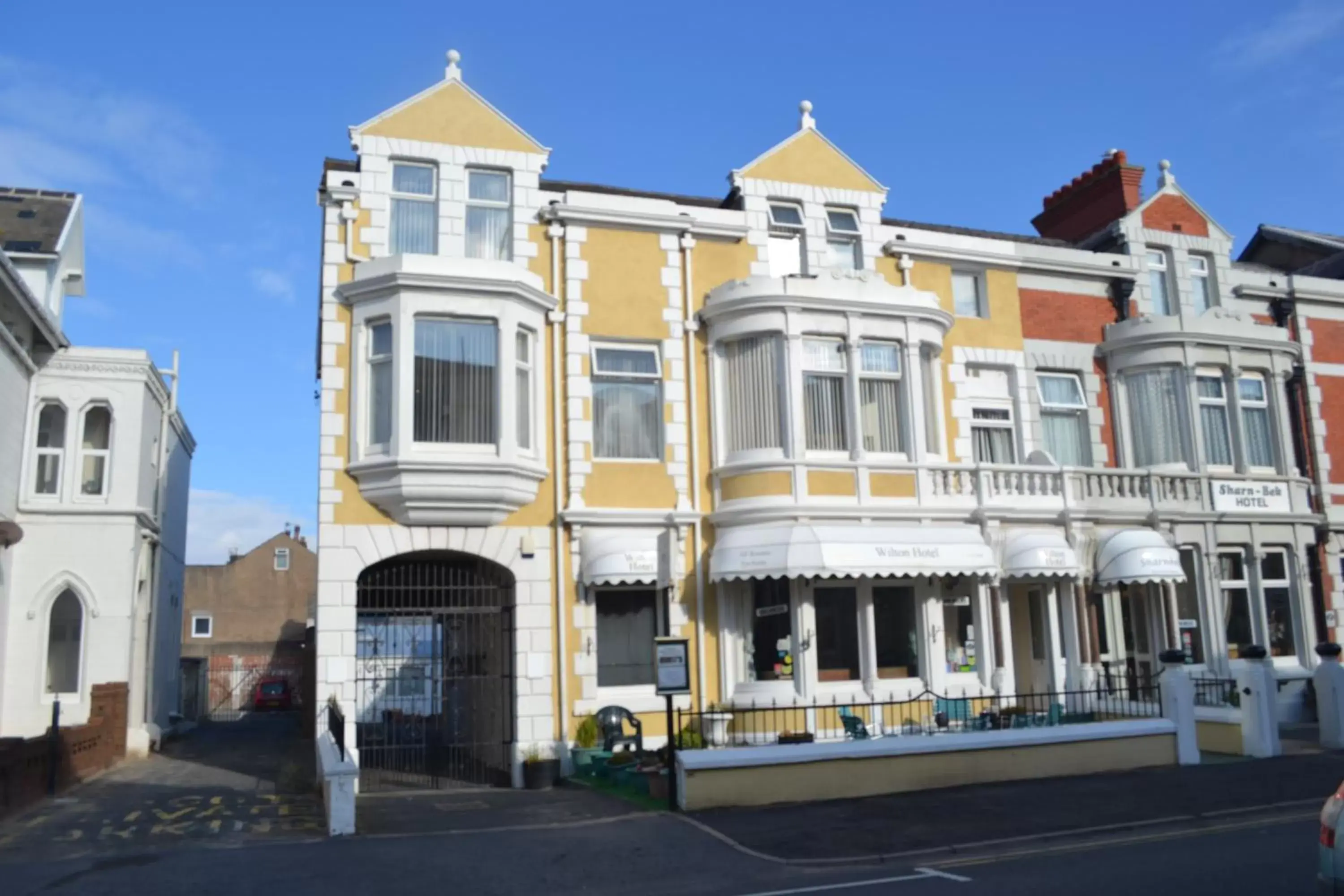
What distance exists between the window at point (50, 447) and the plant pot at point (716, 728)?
1444 centimetres

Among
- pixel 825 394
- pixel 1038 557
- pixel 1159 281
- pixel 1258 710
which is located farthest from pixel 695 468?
pixel 1159 281

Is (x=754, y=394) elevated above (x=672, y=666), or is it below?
above

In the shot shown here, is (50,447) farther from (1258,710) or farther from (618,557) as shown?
(1258,710)

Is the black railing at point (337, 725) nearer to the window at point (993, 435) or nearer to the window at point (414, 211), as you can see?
the window at point (414, 211)

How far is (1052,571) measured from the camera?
62.7ft

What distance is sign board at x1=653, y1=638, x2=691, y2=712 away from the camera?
1384 centimetres

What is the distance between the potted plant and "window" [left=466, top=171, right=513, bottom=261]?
8.24 metres

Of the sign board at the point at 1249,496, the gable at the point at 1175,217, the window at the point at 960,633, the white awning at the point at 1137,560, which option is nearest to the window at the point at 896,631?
the window at the point at 960,633

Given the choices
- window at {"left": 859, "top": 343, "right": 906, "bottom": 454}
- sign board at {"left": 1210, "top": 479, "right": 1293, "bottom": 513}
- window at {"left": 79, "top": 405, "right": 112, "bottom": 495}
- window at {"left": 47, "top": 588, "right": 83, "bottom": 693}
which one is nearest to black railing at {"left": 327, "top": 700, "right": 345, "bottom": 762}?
window at {"left": 47, "top": 588, "right": 83, "bottom": 693}

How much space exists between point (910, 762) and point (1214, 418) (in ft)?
40.1

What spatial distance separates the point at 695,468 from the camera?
19.1 m

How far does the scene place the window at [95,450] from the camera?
917 inches

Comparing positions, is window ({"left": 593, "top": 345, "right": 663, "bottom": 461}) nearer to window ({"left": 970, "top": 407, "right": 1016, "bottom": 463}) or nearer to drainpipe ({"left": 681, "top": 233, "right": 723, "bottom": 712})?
drainpipe ({"left": 681, "top": 233, "right": 723, "bottom": 712})

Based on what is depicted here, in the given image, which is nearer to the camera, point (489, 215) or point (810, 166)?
point (489, 215)
